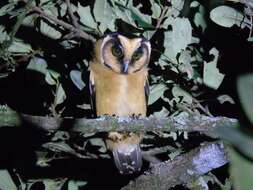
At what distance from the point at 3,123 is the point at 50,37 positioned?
79 centimetres

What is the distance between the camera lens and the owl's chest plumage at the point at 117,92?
9.32ft

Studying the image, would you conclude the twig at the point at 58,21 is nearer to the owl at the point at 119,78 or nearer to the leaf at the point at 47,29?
the leaf at the point at 47,29

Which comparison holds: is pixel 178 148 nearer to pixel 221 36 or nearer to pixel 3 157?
pixel 221 36

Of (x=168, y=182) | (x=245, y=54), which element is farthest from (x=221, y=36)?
(x=168, y=182)

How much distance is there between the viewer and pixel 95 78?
9.29ft

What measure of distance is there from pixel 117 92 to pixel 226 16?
3.69ft

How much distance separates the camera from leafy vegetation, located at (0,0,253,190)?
1.99 metres

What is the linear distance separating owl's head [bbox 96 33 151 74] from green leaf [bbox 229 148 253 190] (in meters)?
2.40

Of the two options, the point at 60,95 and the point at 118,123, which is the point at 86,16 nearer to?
the point at 60,95

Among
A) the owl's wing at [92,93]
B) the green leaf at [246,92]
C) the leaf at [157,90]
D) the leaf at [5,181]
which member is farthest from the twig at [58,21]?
the green leaf at [246,92]

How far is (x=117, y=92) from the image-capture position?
288 centimetres

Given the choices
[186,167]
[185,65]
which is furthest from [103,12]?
[186,167]

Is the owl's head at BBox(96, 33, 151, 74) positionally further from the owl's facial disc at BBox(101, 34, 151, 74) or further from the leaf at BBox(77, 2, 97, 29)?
the leaf at BBox(77, 2, 97, 29)

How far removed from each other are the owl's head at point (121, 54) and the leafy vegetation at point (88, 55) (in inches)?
4.2
